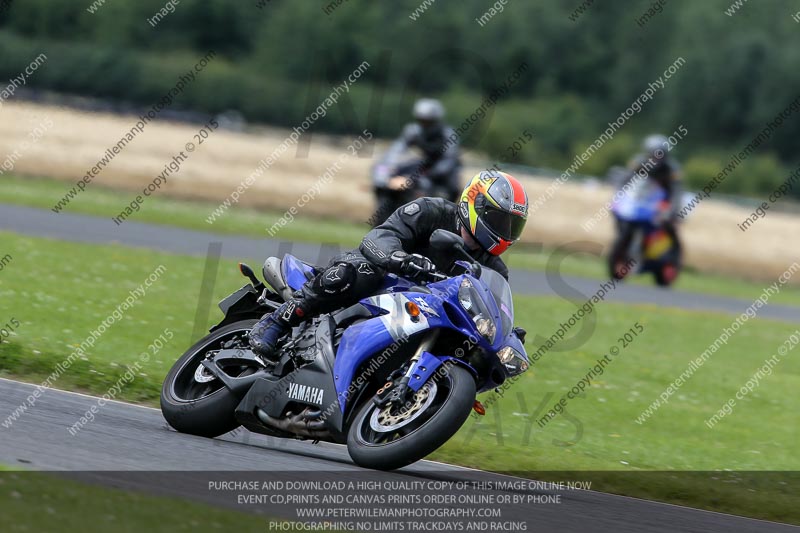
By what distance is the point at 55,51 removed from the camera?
46.5m

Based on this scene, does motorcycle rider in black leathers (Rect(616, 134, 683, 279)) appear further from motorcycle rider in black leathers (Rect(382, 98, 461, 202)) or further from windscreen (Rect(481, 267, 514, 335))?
windscreen (Rect(481, 267, 514, 335))

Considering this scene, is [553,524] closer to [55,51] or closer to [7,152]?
[7,152]

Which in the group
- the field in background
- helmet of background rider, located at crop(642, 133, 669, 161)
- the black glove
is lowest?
the field in background

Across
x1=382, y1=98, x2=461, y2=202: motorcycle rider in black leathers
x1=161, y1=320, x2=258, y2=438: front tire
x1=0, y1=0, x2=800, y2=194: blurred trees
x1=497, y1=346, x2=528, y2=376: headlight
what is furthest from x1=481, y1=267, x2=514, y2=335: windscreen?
x1=0, y1=0, x2=800, y2=194: blurred trees

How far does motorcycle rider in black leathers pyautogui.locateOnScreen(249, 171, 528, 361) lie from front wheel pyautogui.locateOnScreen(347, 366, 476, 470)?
737mm

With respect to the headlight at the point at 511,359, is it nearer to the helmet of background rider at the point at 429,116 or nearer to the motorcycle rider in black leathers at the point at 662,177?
the helmet of background rider at the point at 429,116

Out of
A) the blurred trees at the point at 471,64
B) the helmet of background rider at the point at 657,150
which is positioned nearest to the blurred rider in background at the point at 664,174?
the helmet of background rider at the point at 657,150

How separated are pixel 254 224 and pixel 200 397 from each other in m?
18.0

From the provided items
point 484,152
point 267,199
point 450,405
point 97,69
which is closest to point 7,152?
point 267,199

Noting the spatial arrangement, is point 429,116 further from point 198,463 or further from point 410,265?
point 198,463

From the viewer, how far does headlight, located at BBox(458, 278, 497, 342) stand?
21.3 feet

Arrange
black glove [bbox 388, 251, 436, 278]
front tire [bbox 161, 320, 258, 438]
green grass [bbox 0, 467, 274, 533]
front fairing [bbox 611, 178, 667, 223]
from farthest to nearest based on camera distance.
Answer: front fairing [bbox 611, 178, 667, 223] < front tire [bbox 161, 320, 258, 438] < black glove [bbox 388, 251, 436, 278] < green grass [bbox 0, 467, 274, 533]

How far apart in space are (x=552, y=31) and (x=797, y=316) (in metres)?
63.8

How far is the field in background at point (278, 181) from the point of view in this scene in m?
29.8
